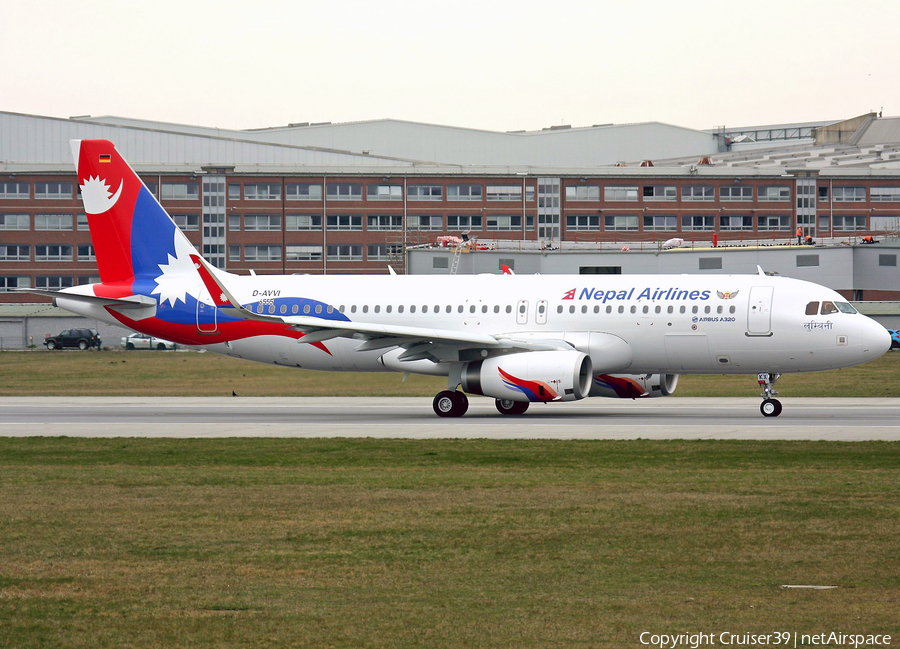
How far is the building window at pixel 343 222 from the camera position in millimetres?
Answer: 114750

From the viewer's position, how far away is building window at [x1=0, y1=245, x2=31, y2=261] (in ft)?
375

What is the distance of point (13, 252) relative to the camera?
114438 mm

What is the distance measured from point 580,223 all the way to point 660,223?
28.4 ft

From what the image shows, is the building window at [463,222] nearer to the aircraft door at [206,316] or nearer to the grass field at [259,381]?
the grass field at [259,381]

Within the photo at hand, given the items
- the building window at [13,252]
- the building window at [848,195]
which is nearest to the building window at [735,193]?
the building window at [848,195]

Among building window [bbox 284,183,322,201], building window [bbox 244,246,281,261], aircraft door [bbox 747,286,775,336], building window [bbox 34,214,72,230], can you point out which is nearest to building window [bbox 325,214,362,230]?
building window [bbox 284,183,322,201]

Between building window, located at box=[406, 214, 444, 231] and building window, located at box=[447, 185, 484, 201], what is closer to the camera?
building window, located at box=[406, 214, 444, 231]

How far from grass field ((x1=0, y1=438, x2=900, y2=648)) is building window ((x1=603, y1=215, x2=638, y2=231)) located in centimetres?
9851

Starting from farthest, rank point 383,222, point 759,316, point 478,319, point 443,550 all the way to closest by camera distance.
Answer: point 383,222 → point 478,319 → point 759,316 → point 443,550

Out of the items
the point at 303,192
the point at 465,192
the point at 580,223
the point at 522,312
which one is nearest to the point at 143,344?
the point at 303,192

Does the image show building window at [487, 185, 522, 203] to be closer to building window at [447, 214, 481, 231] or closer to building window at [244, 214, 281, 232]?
building window at [447, 214, 481, 231]

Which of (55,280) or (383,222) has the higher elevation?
(383,222)

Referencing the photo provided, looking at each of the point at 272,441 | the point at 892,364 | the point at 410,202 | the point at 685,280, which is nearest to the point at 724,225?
the point at 410,202

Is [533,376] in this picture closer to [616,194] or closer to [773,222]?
[616,194]
